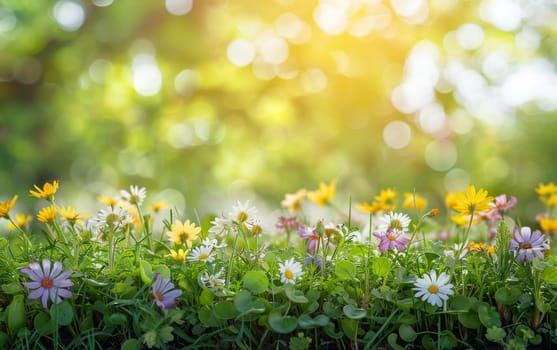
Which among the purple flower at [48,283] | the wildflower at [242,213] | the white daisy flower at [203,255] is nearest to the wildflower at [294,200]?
the wildflower at [242,213]

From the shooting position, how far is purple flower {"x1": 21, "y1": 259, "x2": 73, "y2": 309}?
3.93ft

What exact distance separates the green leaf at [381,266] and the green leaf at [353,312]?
107 mm

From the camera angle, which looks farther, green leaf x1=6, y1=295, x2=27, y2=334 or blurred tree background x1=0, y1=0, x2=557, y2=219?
blurred tree background x1=0, y1=0, x2=557, y2=219

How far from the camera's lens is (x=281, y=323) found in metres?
1.17

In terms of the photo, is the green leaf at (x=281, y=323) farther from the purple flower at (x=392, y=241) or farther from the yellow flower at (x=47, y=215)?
the yellow flower at (x=47, y=215)

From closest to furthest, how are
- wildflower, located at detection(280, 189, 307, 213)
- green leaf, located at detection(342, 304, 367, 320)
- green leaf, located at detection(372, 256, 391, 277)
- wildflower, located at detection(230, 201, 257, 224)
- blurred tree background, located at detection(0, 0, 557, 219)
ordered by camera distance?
green leaf, located at detection(342, 304, 367, 320) < green leaf, located at detection(372, 256, 391, 277) < wildflower, located at detection(230, 201, 257, 224) < wildflower, located at detection(280, 189, 307, 213) < blurred tree background, located at detection(0, 0, 557, 219)

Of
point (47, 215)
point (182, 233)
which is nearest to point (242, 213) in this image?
point (182, 233)

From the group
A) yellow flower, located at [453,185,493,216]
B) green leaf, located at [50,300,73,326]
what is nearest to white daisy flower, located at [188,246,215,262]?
green leaf, located at [50,300,73,326]

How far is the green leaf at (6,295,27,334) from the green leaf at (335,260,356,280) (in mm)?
667

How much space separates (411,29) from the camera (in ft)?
21.6

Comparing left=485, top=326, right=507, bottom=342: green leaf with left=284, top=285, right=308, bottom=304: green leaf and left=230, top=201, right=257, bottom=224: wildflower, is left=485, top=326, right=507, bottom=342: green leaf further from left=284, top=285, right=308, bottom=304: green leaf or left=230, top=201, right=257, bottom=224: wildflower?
left=230, top=201, right=257, bottom=224: wildflower

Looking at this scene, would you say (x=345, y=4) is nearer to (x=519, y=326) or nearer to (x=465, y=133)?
(x=465, y=133)

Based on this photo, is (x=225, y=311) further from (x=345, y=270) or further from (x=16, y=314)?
(x=16, y=314)

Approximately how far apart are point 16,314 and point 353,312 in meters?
0.70
